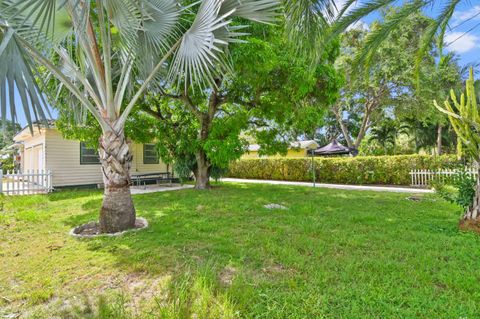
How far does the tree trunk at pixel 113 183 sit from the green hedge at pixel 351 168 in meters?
9.73

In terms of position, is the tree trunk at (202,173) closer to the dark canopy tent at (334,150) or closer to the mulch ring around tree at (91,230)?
the mulch ring around tree at (91,230)

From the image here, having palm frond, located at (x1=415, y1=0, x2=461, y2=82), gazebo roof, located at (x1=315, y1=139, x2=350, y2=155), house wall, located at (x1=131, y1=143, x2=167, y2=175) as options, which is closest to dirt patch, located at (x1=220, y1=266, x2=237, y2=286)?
palm frond, located at (x1=415, y1=0, x2=461, y2=82)

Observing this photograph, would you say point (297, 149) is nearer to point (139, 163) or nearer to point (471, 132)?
point (471, 132)

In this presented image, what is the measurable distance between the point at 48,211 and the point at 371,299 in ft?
24.3

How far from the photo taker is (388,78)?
1688 centimetres

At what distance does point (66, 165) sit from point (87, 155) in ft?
3.14

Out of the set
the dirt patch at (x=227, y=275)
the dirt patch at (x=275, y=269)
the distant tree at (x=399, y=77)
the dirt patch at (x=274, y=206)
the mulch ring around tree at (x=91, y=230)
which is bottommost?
the dirt patch at (x=275, y=269)

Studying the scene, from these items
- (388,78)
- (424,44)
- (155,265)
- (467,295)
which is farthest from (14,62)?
(388,78)

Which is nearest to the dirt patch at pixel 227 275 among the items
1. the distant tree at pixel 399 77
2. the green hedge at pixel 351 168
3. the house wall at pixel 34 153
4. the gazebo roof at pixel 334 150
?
the green hedge at pixel 351 168

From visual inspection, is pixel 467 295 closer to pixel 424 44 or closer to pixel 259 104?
pixel 424 44

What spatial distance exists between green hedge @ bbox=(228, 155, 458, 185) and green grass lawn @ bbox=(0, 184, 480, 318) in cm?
655

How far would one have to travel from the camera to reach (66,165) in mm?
11875

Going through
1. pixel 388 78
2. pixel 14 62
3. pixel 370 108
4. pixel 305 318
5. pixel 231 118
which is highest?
pixel 388 78

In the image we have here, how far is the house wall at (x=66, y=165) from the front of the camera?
37.4 feet
